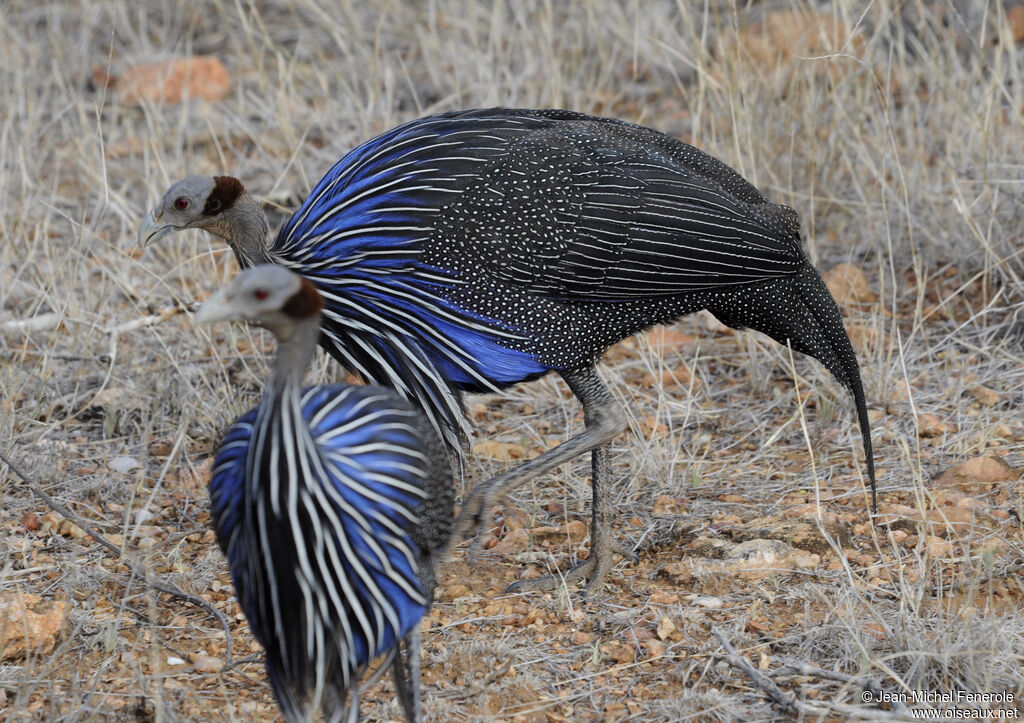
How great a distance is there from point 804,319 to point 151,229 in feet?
5.28

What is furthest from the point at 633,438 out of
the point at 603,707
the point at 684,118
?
the point at 684,118

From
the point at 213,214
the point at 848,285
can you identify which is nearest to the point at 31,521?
the point at 213,214

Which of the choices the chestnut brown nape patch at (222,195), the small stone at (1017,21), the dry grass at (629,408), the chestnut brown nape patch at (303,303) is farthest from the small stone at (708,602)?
the small stone at (1017,21)

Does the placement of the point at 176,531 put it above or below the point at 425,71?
below

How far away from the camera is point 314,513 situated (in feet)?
7.07

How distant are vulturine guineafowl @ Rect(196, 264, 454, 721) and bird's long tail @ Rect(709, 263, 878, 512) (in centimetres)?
110

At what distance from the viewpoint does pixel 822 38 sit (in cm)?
423

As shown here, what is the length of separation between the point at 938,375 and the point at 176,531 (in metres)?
2.27

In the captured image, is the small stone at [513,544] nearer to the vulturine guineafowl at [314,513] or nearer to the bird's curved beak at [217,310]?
the vulturine guineafowl at [314,513]

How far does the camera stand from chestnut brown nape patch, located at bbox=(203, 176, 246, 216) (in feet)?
9.85

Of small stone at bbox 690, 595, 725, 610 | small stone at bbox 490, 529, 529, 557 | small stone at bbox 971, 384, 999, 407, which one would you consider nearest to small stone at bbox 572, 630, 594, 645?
small stone at bbox 690, 595, 725, 610

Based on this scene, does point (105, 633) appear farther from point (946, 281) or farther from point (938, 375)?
point (946, 281)

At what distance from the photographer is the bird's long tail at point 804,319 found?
3.16 metres

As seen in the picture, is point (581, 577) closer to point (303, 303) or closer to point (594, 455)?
point (594, 455)
